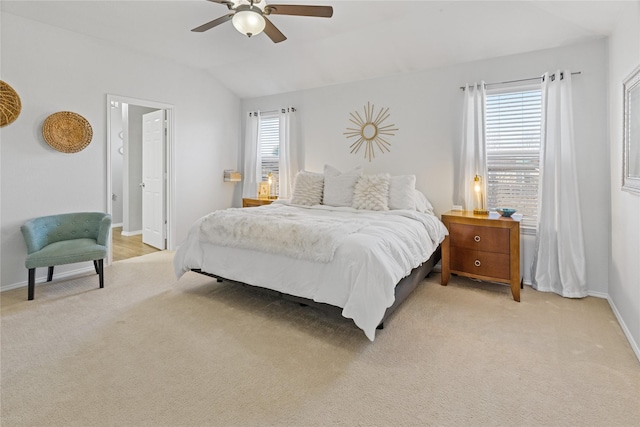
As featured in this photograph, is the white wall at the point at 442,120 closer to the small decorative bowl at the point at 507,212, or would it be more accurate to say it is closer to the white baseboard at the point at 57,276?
the small decorative bowl at the point at 507,212

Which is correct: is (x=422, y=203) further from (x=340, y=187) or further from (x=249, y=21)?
(x=249, y=21)

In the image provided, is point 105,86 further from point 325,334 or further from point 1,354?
point 325,334

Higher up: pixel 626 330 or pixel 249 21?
pixel 249 21

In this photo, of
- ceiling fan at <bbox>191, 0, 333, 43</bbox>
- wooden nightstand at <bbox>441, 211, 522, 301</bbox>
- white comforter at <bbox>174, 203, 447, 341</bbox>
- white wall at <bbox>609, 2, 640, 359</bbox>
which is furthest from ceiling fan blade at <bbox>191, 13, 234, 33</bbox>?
white wall at <bbox>609, 2, 640, 359</bbox>

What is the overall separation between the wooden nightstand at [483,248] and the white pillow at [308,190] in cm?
155

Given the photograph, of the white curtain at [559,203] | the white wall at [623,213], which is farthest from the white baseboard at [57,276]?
the white wall at [623,213]

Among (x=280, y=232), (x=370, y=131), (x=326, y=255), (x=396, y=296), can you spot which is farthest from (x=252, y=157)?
(x=396, y=296)

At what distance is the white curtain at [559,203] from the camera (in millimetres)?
3146

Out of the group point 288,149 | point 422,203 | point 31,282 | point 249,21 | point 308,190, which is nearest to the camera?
point 249,21

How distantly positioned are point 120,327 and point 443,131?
152 inches

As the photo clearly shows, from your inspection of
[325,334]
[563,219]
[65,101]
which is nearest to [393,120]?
[563,219]

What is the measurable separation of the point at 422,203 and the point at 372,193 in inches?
24.7

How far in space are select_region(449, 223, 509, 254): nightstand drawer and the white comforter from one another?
0.14 meters

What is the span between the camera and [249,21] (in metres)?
2.35
